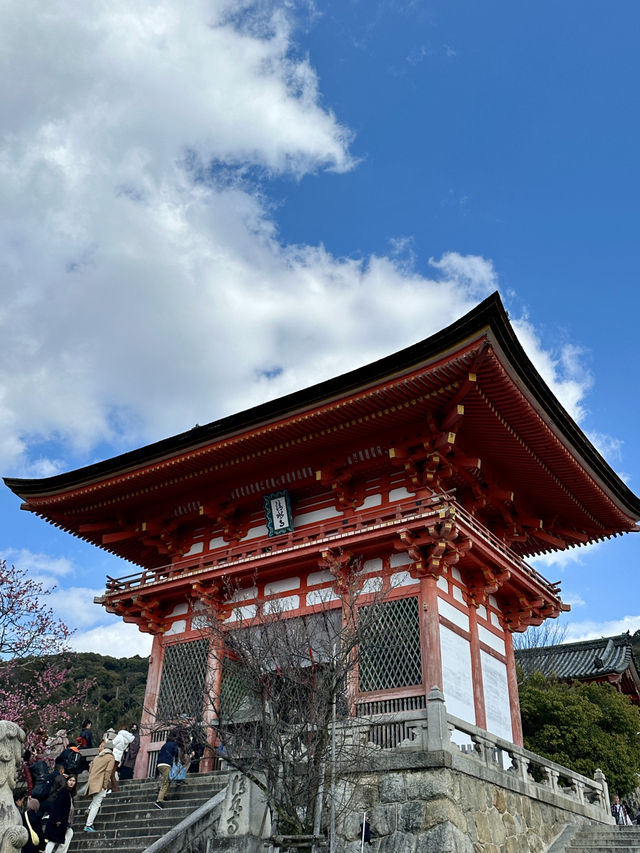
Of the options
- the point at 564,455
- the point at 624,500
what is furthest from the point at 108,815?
the point at 624,500

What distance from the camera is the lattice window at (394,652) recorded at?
14039 millimetres

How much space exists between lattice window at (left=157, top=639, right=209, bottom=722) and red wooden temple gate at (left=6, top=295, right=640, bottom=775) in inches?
1.9

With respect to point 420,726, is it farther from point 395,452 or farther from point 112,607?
point 112,607

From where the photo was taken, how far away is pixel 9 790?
7.93m

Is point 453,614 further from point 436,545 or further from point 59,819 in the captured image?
point 59,819

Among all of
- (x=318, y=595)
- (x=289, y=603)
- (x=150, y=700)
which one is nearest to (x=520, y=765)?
(x=318, y=595)

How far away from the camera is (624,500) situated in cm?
1803

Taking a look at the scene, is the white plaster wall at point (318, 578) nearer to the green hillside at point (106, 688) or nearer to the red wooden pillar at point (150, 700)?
the red wooden pillar at point (150, 700)

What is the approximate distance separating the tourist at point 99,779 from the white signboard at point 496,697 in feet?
23.7

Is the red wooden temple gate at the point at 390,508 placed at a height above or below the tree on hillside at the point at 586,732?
above

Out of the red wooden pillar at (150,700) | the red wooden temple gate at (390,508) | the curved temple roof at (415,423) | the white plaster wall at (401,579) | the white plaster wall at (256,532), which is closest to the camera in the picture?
the curved temple roof at (415,423)

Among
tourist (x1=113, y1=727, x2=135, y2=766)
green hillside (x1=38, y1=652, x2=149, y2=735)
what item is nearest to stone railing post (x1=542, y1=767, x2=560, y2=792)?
tourist (x1=113, y1=727, x2=135, y2=766)

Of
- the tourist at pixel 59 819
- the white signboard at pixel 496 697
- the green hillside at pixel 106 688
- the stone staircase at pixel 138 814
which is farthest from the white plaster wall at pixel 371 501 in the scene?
the green hillside at pixel 106 688

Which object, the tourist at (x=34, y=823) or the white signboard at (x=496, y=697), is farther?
the white signboard at (x=496, y=697)
